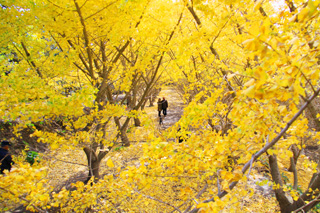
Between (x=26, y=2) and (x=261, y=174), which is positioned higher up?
(x=26, y=2)

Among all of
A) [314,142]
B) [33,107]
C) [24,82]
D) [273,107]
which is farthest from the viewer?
[314,142]

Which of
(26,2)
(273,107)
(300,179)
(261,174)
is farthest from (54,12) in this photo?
(300,179)

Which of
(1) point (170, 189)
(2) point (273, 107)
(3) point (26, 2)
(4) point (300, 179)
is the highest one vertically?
(3) point (26, 2)

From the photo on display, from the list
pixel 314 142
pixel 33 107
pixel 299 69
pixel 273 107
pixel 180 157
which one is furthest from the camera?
pixel 314 142

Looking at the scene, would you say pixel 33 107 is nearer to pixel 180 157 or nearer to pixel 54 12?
pixel 54 12

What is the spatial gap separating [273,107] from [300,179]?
250 inches

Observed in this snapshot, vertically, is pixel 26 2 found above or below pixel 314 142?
above

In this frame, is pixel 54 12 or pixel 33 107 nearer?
pixel 33 107

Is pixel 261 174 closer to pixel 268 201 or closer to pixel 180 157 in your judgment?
pixel 268 201

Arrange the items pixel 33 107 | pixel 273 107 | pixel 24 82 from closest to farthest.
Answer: pixel 273 107, pixel 33 107, pixel 24 82

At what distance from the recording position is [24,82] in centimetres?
250

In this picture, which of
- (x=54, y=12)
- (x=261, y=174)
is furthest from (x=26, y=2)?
(x=261, y=174)

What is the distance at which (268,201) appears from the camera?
4602 mm

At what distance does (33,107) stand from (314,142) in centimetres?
1068
